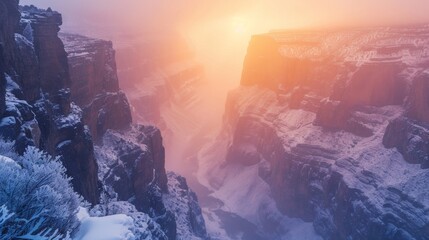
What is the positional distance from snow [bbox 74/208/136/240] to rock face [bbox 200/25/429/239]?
65942 mm

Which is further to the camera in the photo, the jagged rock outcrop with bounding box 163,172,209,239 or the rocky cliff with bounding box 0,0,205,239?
the jagged rock outcrop with bounding box 163,172,209,239

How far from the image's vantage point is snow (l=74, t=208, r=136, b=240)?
20078 mm

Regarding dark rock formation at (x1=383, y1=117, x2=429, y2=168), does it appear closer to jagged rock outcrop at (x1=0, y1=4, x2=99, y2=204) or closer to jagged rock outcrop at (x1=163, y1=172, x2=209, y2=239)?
jagged rock outcrop at (x1=163, y1=172, x2=209, y2=239)

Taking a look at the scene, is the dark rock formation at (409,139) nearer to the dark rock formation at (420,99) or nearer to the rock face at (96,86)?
the dark rock formation at (420,99)

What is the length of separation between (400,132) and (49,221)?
86.0 metres

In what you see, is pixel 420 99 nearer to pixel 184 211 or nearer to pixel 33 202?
pixel 184 211

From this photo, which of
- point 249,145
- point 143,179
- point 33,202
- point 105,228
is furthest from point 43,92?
point 249,145

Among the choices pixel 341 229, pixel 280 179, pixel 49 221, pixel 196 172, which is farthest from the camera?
pixel 196 172

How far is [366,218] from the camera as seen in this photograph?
80750 millimetres

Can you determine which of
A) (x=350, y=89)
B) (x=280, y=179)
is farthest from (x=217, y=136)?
(x=350, y=89)

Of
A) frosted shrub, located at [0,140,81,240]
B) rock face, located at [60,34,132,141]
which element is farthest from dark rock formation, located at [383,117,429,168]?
frosted shrub, located at [0,140,81,240]

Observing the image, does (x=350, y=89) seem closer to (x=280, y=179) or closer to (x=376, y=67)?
(x=376, y=67)

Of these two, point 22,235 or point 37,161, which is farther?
point 37,161

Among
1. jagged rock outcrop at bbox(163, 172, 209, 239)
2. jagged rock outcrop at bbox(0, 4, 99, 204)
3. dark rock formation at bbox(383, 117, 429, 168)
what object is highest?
jagged rock outcrop at bbox(0, 4, 99, 204)
